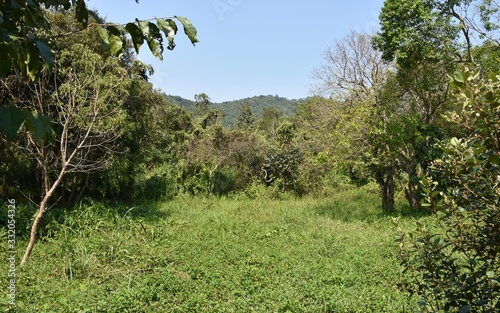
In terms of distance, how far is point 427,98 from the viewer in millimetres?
8703

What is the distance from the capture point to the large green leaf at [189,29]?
3.09ft

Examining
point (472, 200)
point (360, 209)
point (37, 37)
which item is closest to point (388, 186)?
point (360, 209)

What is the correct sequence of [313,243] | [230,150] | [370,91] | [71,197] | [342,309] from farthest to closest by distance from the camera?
[230,150], [370,91], [71,197], [313,243], [342,309]

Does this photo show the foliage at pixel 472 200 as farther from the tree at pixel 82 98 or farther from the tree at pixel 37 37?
the tree at pixel 82 98

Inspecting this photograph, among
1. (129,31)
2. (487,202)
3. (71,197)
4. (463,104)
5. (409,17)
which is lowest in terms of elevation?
(71,197)

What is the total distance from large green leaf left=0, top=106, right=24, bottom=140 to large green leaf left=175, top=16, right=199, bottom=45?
1.49ft

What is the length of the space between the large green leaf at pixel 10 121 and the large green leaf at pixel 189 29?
455 mm

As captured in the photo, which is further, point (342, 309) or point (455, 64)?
point (455, 64)

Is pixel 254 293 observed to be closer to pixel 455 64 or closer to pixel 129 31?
pixel 129 31

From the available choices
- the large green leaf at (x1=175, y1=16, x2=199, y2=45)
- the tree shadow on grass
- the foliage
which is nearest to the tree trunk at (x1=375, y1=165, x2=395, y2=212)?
the tree shadow on grass

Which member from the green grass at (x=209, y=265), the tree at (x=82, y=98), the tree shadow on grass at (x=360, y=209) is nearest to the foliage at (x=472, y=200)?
the green grass at (x=209, y=265)

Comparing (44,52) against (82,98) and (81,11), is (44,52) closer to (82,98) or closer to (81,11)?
(81,11)

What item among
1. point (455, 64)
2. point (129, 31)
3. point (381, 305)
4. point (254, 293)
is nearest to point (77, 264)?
point (254, 293)

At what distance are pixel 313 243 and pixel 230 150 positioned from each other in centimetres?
721
